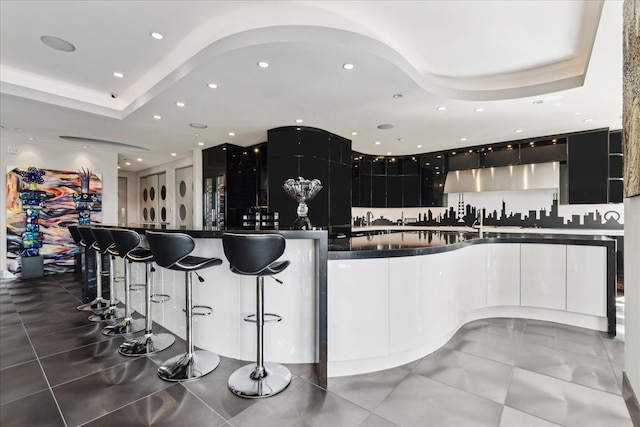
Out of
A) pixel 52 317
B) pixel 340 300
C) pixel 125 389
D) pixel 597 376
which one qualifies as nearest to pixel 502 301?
pixel 597 376

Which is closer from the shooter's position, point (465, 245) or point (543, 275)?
point (465, 245)

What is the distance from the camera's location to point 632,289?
35.6 inches

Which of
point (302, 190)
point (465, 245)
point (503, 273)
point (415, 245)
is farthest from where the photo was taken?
point (503, 273)

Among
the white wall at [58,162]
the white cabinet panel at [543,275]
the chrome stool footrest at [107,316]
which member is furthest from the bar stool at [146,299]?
the white wall at [58,162]

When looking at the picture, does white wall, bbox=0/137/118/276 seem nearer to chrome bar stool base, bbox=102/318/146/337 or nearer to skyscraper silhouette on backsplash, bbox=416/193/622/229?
chrome bar stool base, bbox=102/318/146/337

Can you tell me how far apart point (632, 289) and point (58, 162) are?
328 inches

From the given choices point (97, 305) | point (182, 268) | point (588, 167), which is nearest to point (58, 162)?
point (97, 305)

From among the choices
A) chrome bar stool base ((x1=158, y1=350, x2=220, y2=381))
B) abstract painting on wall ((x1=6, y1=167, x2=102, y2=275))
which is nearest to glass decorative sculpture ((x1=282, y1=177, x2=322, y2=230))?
chrome bar stool base ((x1=158, y1=350, x2=220, y2=381))

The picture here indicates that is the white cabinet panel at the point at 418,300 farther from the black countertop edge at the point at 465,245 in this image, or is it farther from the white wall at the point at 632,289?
the white wall at the point at 632,289

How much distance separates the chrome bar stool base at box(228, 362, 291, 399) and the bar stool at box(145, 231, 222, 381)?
269 millimetres

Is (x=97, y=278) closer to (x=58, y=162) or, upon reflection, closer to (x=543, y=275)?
(x=58, y=162)

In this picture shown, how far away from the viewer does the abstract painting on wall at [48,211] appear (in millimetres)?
5617

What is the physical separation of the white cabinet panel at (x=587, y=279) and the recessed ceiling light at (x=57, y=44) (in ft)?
Result: 18.9

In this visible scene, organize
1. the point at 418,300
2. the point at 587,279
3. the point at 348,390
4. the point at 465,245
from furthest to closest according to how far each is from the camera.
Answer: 1. the point at 587,279
2. the point at 465,245
3. the point at 418,300
4. the point at 348,390
